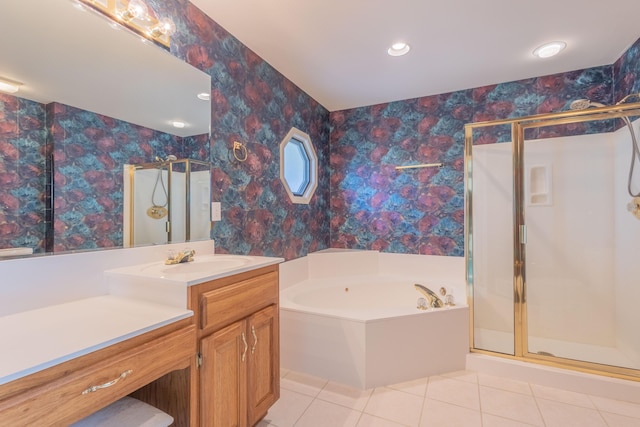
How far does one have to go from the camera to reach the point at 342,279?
9.80 ft

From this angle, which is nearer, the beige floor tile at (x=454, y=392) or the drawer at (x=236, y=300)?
the drawer at (x=236, y=300)

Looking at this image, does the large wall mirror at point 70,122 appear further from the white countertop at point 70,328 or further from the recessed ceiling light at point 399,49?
the recessed ceiling light at point 399,49

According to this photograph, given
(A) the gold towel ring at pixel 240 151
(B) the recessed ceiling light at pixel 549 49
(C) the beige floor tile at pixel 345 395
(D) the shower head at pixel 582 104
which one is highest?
(B) the recessed ceiling light at pixel 549 49

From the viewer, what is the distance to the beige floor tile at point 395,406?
1.67m

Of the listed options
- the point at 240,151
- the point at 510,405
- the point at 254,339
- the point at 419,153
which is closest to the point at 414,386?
the point at 510,405

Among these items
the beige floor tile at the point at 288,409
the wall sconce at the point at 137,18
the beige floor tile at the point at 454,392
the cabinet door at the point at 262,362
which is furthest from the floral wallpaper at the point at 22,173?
the beige floor tile at the point at 454,392

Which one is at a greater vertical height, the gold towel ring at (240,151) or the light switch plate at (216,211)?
the gold towel ring at (240,151)

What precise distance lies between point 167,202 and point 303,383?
153 cm

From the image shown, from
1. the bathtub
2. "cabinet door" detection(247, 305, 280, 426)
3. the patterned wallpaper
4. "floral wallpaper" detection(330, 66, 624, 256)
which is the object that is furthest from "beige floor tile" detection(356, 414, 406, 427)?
"floral wallpaper" detection(330, 66, 624, 256)

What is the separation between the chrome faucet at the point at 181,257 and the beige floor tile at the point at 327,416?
3.71ft

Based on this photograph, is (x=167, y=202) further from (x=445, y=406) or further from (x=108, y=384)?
(x=445, y=406)

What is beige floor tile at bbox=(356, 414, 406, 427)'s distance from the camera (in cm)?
162

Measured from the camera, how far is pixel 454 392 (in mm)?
1914

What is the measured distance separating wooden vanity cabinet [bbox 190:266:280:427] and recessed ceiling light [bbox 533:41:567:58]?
8.30 ft
